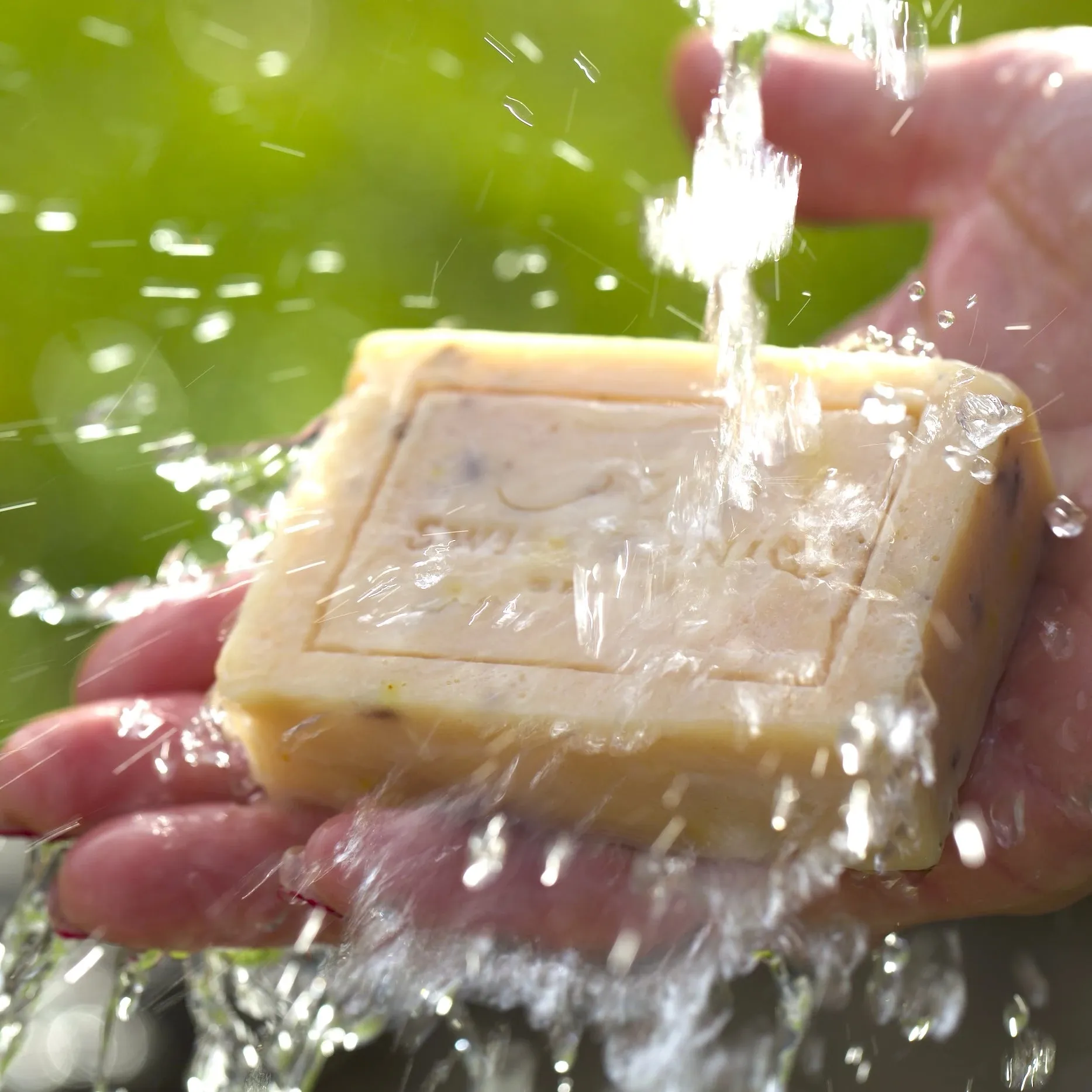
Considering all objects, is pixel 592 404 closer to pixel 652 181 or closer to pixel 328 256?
pixel 652 181

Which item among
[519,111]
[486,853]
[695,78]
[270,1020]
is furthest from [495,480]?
[519,111]

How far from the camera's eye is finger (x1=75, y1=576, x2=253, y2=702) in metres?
1.22

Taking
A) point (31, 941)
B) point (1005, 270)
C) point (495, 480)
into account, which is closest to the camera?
point (495, 480)

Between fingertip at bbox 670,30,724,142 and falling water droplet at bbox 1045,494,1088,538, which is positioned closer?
falling water droplet at bbox 1045,494,1088,538

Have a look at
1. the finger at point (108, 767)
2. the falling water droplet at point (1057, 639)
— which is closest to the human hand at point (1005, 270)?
the falling water droplet at point (1057, 639)

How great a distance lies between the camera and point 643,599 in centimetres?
95

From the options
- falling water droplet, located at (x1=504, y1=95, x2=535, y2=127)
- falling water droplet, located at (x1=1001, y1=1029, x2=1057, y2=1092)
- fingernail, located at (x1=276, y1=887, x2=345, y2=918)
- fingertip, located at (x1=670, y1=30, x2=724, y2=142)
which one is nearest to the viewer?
fingernail, located at (x1=276, y1=887, x2=345, y2=918)

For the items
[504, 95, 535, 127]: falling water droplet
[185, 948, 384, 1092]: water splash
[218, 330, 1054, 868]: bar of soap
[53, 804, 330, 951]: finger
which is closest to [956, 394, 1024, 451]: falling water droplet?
[218, 330, 1054, 868]: bar of soap

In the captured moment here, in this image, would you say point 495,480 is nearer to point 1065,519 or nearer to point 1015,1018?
point 1065,519

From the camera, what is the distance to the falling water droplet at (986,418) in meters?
0.98

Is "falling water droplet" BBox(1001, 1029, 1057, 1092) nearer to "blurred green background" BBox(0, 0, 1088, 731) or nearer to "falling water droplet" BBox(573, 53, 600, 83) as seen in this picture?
"blurred green background" BBox(0, 0, 1088, 731)

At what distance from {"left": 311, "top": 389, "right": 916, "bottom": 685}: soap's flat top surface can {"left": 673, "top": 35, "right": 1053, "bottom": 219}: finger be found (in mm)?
575

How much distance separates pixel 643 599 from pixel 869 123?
0.80 m

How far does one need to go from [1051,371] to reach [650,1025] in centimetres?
72
